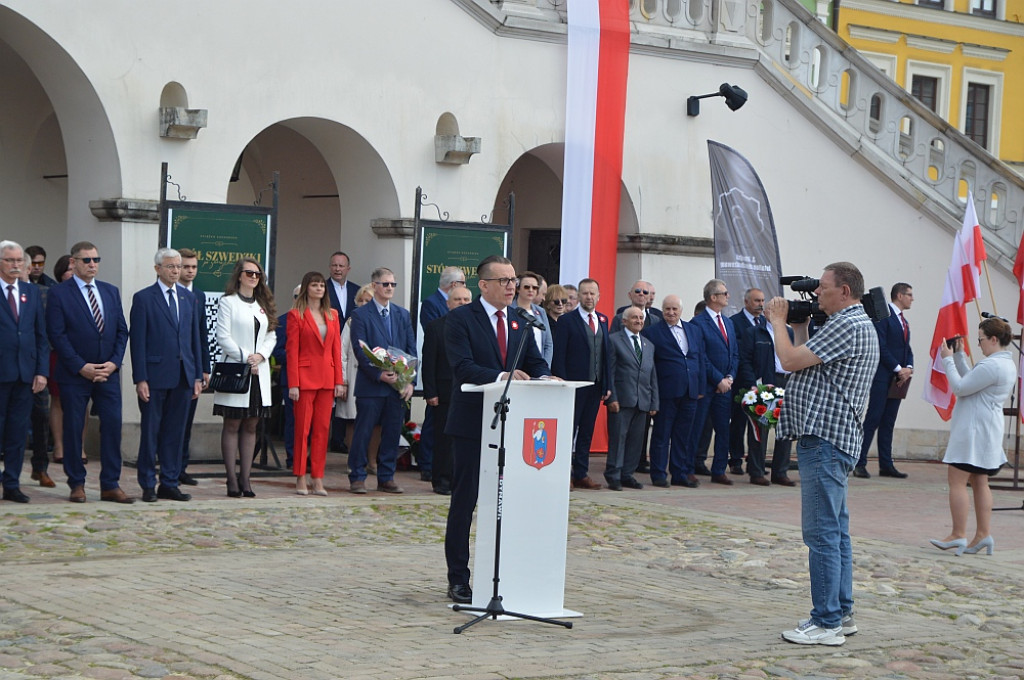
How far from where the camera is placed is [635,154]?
1789 cm

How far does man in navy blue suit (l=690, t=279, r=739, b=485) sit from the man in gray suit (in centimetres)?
88

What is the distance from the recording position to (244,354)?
496 inches

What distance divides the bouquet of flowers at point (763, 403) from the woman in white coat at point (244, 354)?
206 inches

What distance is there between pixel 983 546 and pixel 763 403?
414 centimetres

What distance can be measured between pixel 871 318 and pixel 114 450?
6.36 metres

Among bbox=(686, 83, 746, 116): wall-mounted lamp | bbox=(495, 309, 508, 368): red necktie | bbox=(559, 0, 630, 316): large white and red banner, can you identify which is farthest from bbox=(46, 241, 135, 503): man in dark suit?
bbox=(686, 83, 746, 116): wall-mounted lamp

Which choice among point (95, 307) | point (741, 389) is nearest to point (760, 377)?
point (741, 389)

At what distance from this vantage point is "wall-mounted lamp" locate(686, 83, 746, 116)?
17.8 metres

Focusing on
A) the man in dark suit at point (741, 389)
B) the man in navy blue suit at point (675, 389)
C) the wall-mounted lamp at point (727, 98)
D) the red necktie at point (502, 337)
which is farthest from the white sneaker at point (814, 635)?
the wall-mounted lamp at point (727, 98)

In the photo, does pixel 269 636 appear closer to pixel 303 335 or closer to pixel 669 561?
pixel 669 561

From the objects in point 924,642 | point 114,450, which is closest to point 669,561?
point 924,642

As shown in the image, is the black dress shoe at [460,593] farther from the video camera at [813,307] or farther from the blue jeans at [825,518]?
the video camera at [813,307]

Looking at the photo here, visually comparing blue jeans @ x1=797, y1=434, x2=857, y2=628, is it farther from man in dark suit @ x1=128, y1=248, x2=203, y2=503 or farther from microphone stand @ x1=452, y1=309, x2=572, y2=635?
man in dark suit @ x1=128, y1=248, x2=203, y2=503

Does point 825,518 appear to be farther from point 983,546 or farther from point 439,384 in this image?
point 439,384
